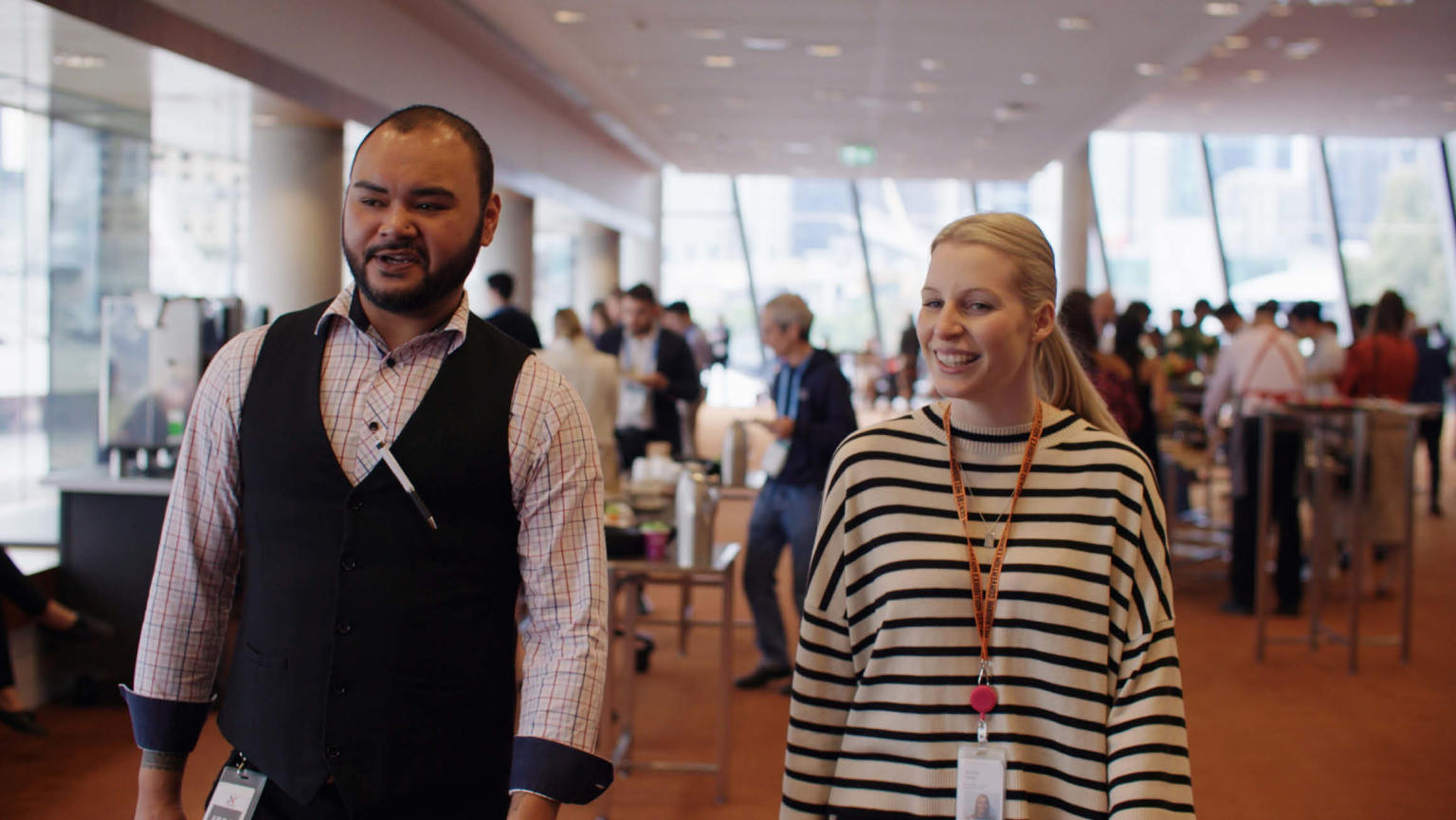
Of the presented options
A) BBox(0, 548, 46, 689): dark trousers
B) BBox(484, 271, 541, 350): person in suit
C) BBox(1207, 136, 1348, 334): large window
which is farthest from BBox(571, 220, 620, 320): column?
BBox(0, 548, 46, 689): dark trousers

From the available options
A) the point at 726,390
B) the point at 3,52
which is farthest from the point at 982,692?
the point at 726,390

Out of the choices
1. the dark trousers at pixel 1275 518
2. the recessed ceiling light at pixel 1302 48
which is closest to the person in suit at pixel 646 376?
the dark trousers at pixel 1275 518

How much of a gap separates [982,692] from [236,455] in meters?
0.91

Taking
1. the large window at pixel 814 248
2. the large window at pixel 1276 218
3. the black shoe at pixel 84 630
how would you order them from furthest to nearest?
the large window at pixel 814 248 → the large window at pixel 1276 218 → the black shoe at pixel 84 630

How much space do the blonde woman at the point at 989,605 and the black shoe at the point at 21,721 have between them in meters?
3.58

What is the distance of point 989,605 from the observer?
4.78ft

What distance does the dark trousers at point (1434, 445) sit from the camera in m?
9.91

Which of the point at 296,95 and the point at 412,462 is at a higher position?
the point at 296,95

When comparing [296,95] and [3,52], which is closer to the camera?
[3,52]

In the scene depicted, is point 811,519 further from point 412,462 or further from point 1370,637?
point 412,462

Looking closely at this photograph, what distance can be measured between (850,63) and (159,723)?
902 cm

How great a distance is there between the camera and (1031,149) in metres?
14.8

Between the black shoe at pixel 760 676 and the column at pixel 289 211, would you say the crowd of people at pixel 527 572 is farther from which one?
the column at pixel 289 211

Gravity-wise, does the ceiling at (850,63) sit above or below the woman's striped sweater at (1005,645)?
above
